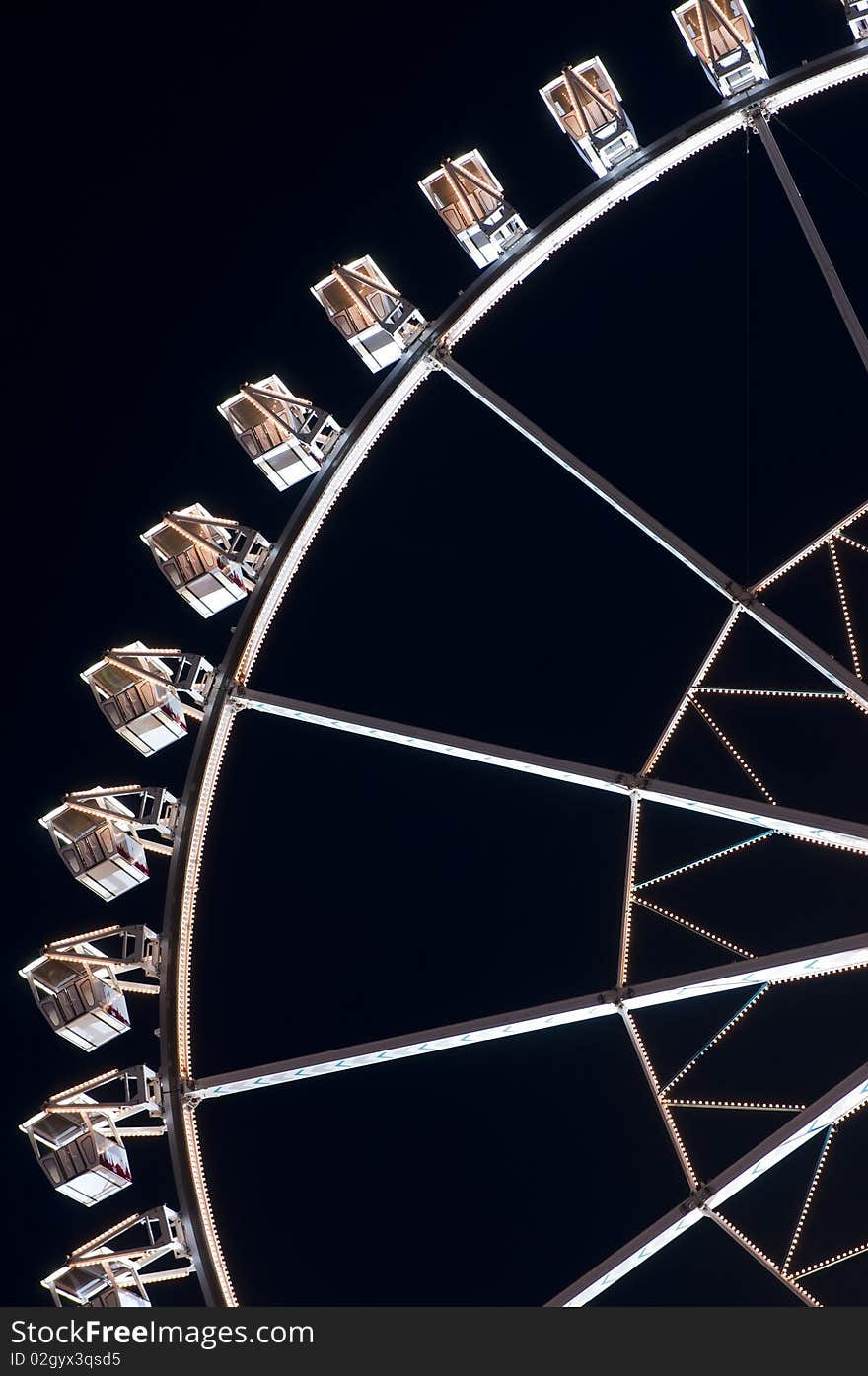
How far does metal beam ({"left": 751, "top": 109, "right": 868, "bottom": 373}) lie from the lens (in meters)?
16.0

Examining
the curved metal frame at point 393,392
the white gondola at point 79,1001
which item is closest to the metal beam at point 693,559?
the curved metal frame at point 393,392

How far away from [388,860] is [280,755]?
2.32 metres

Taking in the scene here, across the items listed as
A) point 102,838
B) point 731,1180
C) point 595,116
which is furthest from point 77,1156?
point 595,116

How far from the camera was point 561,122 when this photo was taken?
59.7ft

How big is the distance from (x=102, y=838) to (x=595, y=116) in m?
8.41

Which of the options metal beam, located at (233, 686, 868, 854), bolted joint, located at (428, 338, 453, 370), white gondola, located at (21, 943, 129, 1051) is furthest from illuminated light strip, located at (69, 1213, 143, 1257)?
bolted joint, located at (428, 338, 453, 370)

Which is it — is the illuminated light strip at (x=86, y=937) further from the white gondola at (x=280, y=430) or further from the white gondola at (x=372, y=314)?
the white gondola at (x=372, y=314)

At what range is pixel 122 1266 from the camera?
15648 millimetres

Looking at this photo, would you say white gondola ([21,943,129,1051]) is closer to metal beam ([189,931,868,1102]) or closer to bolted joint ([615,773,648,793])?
metal beam ([189,931,868,1102])

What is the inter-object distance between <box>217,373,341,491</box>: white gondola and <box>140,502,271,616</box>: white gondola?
78cm

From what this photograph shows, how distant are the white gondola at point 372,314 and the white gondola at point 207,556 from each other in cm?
224

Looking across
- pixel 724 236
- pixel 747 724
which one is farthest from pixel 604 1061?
pixel 724 236
